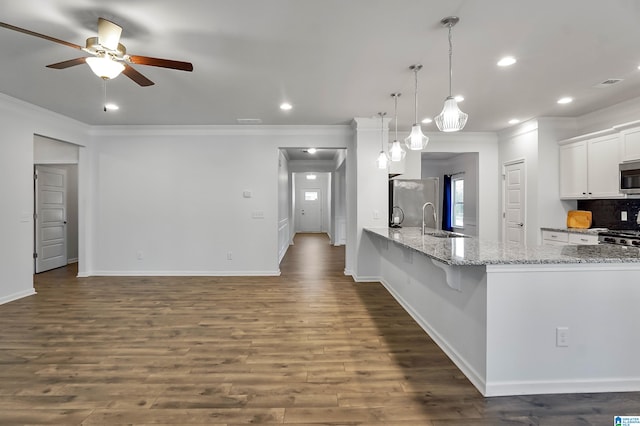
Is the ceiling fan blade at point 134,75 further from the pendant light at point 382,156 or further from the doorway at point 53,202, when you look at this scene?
the doorway at point 53,202

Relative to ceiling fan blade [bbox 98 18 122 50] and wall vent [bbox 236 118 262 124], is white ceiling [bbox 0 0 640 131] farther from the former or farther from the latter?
wall vent [bbox 236 118 262 124]

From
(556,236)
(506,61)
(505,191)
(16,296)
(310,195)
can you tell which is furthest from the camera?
(310,195)

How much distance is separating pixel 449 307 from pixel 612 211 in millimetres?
3850

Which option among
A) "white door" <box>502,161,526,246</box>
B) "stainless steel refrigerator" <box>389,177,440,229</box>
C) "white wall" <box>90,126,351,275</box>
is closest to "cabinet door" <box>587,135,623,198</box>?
"white door" <box>502,161,526,246</box>

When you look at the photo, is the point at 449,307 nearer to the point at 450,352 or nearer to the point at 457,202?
the point at 450,352

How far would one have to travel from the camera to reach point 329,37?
269cm

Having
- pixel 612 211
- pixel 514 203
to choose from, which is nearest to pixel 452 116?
pixel 612 211

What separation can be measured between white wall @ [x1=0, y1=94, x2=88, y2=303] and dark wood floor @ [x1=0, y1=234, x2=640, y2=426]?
39 cm

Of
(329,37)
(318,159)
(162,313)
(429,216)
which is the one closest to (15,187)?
(162,313)

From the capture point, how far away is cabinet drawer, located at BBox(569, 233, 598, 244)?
4.23 m

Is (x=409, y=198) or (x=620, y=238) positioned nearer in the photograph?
(x=620, y=238)

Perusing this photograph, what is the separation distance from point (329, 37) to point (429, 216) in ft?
12.9

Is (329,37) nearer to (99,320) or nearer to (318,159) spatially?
(99,320)

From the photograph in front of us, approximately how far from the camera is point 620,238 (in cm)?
391
